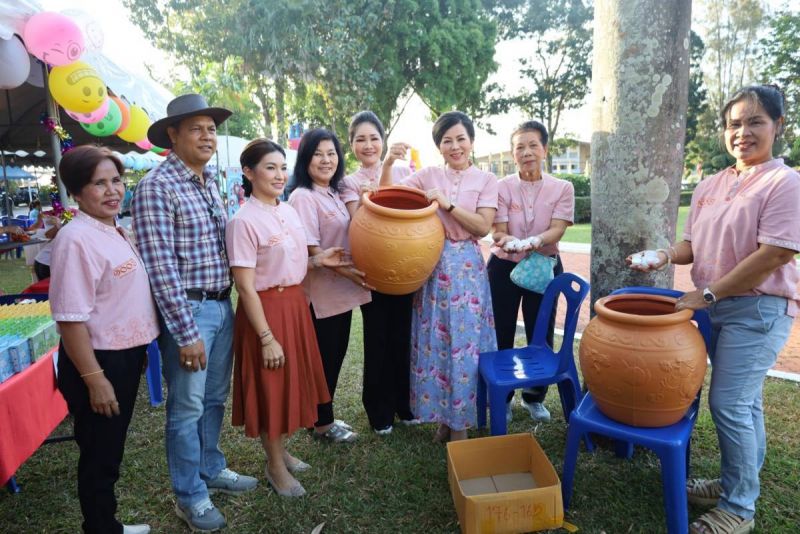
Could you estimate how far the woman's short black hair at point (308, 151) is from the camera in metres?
2.56

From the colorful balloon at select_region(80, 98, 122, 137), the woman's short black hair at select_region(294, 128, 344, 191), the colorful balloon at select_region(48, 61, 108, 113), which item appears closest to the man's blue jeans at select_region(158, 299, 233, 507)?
the woman's short black hair at select_region(294, 128, 344, 191)

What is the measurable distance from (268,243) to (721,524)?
2.16 m

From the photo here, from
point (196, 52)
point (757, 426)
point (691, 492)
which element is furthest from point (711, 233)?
point (196, 52)

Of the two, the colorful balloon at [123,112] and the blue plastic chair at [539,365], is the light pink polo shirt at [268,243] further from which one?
the colorful balloon at [123,112]

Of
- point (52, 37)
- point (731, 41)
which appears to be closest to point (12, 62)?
point (52, 37)

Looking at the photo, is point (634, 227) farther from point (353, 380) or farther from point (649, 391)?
point (353, 380)

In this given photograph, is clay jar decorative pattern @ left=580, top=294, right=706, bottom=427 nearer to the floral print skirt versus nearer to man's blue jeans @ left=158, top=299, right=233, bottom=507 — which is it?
the floral print skirt

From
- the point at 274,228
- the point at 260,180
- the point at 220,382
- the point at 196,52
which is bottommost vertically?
the point at 220,382

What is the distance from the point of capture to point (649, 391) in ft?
5.98

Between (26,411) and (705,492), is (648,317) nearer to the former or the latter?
(705,492)

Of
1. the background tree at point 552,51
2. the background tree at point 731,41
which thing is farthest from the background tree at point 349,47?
the background tree at point 731,41

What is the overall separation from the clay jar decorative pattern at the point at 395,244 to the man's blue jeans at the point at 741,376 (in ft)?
3.98

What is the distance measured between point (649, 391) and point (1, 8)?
479 centimetres

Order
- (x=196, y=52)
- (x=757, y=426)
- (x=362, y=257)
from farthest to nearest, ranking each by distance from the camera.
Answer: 1. (x=196, y=52)
2. (x=362, y=257)
3. (x=757, y=426)
